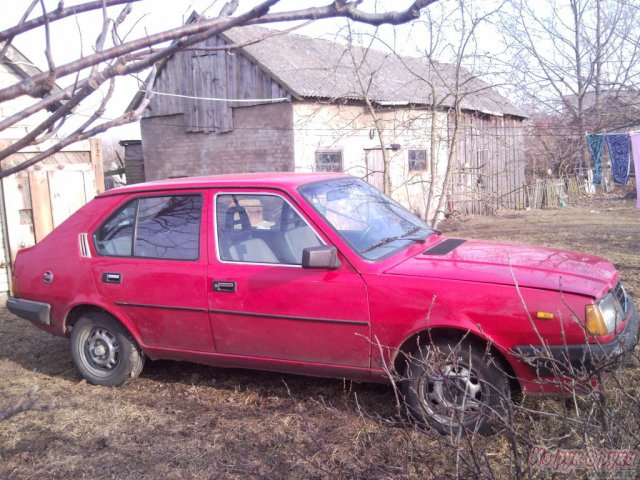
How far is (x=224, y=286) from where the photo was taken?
4172 mm

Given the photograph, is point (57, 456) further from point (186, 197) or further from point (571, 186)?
point (571, 186)

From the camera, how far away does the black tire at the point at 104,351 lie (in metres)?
4.72

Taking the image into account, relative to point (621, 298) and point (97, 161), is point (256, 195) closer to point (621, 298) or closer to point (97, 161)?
point (621, 298)

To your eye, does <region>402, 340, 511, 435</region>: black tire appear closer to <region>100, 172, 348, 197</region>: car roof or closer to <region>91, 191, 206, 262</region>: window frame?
<region>100, 172, 348, 197</region>: car roof

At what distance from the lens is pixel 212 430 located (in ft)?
12.9

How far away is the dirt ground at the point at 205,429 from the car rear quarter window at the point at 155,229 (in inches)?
43.3

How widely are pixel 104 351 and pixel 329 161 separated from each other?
9.86 metres

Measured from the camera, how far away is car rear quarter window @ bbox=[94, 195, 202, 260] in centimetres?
446

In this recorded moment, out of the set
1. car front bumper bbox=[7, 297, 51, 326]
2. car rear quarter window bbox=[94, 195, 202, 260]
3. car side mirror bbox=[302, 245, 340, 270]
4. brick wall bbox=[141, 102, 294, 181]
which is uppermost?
brick wall bbox=[141, 102, 294, 181]

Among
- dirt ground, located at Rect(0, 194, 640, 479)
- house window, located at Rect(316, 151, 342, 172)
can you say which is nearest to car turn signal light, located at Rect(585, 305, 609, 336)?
dirt ground, located at Rect(0, 194, 640, 479)

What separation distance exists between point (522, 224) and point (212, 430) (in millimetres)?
13261

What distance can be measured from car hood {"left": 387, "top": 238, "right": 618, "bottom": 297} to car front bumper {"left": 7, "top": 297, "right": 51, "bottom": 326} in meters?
2.96

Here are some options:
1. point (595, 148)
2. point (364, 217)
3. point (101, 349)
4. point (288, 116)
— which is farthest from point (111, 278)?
point (595, 148)

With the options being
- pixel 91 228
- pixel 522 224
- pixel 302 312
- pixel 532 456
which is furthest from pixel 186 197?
pixel 522 224
